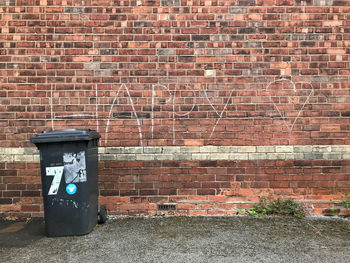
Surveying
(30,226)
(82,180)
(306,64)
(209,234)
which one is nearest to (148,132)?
(82,180)

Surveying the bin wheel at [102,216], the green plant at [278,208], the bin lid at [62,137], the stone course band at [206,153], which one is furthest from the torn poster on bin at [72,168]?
the green plant at [278,208]

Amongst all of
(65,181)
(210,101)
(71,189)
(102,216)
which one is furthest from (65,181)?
(210,101)

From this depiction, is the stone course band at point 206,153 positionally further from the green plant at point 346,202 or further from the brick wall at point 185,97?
the green plant at point 346,202

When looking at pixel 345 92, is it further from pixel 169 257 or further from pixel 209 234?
pixel 169 257

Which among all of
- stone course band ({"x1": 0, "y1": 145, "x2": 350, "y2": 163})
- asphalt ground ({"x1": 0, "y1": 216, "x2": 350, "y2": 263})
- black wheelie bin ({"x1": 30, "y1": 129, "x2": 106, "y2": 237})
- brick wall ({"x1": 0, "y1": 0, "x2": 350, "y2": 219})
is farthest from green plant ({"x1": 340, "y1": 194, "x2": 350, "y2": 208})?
black wheelie bin ({"x1": 30, "y1": 129, "x2": 106, "y2": 237})

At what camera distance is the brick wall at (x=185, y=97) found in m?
4.46

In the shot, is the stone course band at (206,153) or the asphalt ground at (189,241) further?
the stone course band at (206,153)

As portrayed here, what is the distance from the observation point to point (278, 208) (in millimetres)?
4418

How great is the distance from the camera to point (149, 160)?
14.7 ft

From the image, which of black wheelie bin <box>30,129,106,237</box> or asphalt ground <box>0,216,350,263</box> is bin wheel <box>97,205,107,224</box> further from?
black wheelie bin <box>30,129,106,237</box>

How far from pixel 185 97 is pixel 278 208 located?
216cm

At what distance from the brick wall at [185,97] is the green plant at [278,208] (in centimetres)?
11

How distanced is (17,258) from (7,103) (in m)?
2.35

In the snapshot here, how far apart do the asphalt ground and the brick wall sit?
39 centimetres
